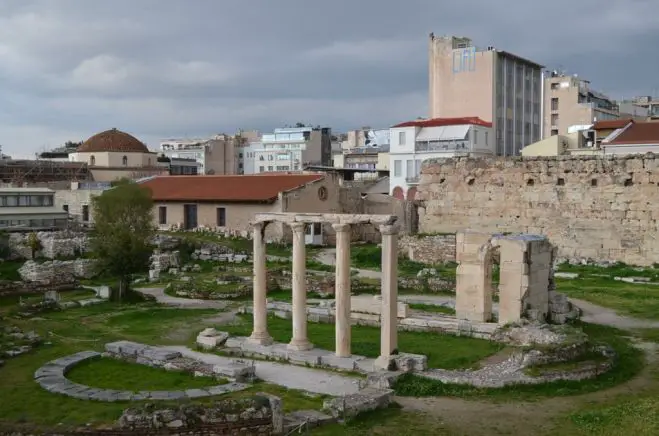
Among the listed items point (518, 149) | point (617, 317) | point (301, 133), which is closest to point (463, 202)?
point (617, 317)

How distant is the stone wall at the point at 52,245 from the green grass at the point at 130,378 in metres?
23.0

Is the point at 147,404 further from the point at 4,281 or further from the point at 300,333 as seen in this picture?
the point at 4,281

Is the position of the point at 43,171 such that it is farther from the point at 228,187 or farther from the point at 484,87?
the point at 484,87

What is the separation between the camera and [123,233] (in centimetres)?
3095

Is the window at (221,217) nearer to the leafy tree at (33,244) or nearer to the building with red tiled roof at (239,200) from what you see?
the building with red tiled roof at (239,200)

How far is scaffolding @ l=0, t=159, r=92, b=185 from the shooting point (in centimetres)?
→ 6525

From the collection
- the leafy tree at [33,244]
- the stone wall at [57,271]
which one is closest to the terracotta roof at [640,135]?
the stone wall at [57,271]

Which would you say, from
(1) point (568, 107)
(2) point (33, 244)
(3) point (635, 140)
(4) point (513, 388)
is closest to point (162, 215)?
(2) point (33, 244)

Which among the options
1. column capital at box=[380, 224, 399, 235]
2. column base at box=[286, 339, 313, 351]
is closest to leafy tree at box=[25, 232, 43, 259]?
column base at box=[286, 339, 313, 351]

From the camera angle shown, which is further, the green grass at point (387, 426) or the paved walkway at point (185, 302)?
Result: the paved walkway at point (185, 302)

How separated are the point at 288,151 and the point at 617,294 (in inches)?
2617

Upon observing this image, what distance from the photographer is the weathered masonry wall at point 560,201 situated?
3753 centimetres

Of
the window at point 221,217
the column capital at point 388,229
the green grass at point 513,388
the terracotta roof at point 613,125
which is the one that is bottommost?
the green grass at point 513,388

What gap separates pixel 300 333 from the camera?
20.1 meters
